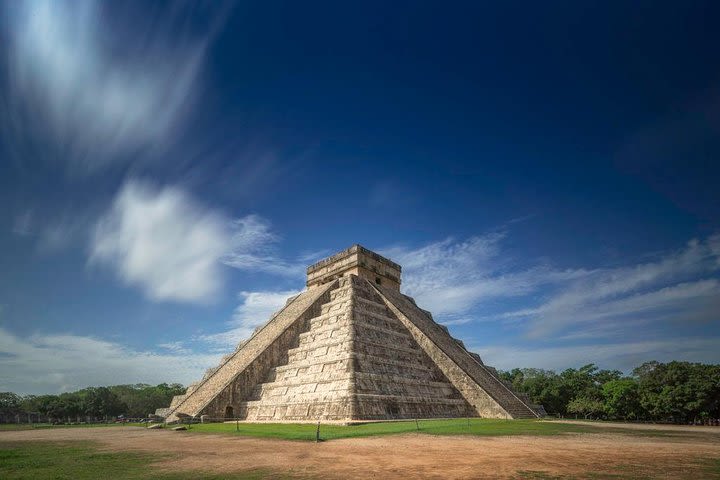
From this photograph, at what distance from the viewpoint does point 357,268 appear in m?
28.6

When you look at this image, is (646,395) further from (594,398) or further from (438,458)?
(438,458)

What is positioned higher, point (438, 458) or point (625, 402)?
point (438, 458)

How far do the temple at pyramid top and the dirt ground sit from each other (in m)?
18.9

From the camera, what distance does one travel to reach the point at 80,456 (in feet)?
25.6

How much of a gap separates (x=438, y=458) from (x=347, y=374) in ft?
28.9

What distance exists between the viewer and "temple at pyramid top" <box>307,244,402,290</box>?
95.0 feet

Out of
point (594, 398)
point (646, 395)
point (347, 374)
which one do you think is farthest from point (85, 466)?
point (594, 398)

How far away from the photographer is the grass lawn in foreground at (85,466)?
5676 millimetres

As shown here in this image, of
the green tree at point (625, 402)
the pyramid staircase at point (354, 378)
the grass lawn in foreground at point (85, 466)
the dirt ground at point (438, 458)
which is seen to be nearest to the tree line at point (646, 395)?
the green tree at point (625, 402)

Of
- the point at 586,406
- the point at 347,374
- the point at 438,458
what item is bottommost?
the point at 586,406

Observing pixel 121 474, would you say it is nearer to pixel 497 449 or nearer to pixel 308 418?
pixel 497 449

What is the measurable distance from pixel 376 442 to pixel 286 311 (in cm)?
1852

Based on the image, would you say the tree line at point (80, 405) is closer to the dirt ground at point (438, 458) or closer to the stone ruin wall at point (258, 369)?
the stone ruin wall at point (258, 369)

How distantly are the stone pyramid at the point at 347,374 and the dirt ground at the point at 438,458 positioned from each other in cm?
562
